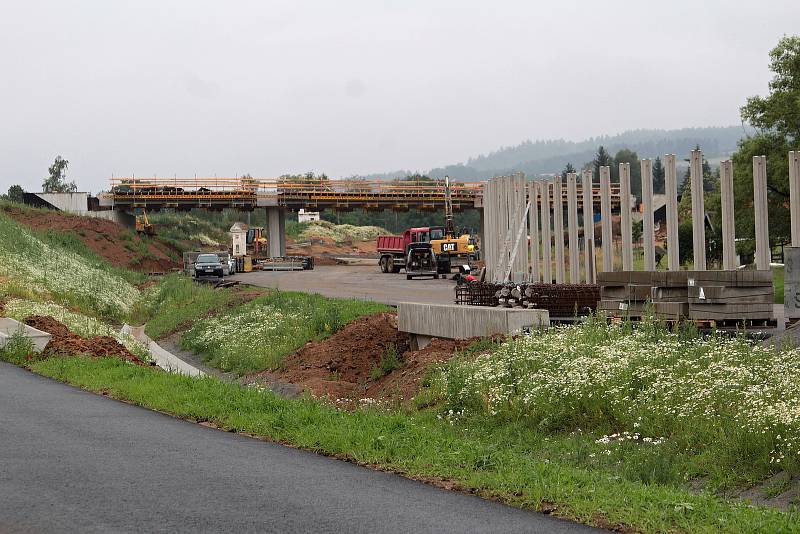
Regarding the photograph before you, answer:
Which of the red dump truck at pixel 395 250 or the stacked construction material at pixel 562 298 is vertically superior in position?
the red dump truck at pixel 395 250

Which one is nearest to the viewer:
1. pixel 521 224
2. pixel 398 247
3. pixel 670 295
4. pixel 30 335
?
pixel 670 295

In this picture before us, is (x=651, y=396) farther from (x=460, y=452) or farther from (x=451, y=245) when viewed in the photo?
(x=451, y=245)

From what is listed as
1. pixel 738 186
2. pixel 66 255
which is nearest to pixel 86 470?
pixel 738 186

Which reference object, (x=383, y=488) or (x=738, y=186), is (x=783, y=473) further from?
(x=738, y=186)

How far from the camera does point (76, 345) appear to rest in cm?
2231

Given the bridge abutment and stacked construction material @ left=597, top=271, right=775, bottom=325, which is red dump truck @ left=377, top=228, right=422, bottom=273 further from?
stacked construction material @ left=597, top=271, right=775, bottom=325

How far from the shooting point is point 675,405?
13023mm

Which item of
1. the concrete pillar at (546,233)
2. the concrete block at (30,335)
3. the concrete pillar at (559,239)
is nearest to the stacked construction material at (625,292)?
the concrete pillar at (559,239)

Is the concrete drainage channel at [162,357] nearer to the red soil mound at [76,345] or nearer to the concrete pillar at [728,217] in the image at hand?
the red soil mound at [76,345]

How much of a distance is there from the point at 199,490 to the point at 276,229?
8078 cm

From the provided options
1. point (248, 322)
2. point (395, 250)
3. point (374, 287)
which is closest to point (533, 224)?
point (248, 322)

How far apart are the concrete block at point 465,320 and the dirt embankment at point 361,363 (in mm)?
428

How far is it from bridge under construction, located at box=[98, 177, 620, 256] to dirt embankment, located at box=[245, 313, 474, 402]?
60.5 m

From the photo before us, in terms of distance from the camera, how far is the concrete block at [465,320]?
20.1 meters
